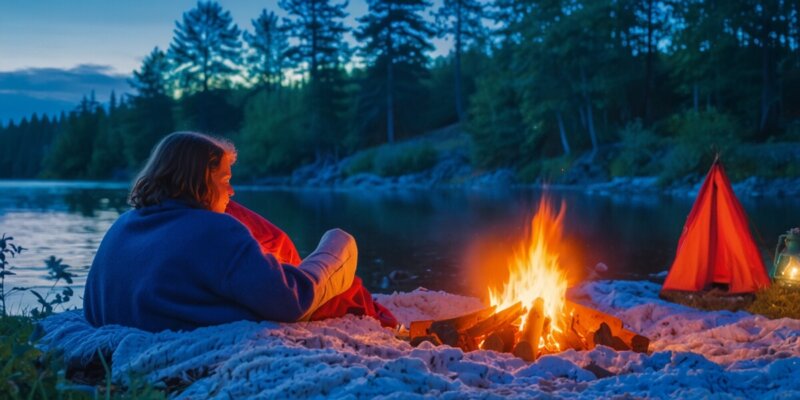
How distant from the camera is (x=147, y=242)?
328cm

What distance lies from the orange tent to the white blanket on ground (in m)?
3.44

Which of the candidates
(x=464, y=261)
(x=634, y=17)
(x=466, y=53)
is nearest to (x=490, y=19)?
(x=466, y=53)

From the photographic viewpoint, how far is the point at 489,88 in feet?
125

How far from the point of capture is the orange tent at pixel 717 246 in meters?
7.31

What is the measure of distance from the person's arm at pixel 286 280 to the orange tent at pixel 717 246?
16.6 ft

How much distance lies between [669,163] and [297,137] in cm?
2868

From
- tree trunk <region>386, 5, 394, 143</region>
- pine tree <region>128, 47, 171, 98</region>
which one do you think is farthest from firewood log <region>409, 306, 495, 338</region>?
pine tree <region>128, 47, 171, 98</region>

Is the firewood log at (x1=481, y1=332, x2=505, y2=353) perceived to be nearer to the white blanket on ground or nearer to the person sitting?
the white blanket on ground

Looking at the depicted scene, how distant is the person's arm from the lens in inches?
124

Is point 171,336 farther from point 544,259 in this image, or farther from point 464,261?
point 464,261

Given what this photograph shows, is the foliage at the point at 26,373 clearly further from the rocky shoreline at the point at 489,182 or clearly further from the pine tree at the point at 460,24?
the pine tree at the point at 460,24

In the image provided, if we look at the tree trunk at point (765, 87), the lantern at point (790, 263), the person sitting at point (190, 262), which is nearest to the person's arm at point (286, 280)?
the person sitting at point (190, 262)

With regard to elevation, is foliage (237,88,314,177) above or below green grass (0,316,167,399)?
above

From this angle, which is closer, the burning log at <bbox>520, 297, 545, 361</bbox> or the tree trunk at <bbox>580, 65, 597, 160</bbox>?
the burning log at <bbox>520, 297, 545, 361</bbox>
